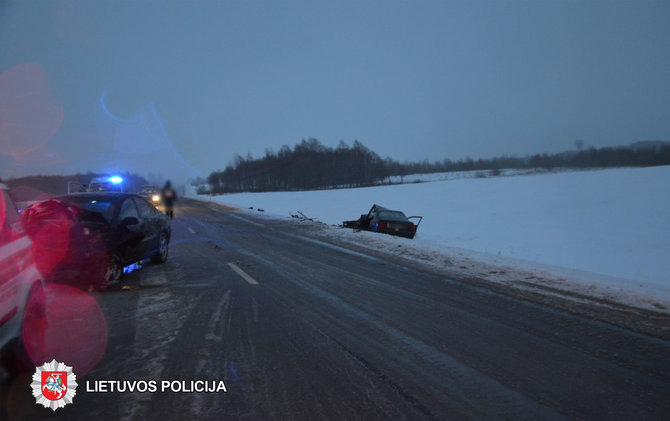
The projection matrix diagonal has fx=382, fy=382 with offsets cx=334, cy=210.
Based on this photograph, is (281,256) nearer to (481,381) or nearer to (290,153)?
(481,381)

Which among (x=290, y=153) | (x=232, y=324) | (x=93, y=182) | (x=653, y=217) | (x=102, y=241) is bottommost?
(x=653, y=217)

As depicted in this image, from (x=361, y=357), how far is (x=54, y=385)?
8.54 feet

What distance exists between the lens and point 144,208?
848 cm

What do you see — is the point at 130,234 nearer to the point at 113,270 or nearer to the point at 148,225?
the point at 113,270

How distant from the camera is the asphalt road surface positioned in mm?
2797

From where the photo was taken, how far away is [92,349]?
384 centimetres

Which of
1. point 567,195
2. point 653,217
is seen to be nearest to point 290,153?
point 567,195

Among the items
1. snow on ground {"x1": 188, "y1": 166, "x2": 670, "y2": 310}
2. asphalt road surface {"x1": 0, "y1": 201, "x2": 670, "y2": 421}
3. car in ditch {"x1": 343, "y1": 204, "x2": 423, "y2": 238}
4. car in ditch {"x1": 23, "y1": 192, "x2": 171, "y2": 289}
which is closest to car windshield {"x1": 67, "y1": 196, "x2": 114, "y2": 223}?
car in ditch {"x1": 23, "y1": 192, "x2": 171, "y2": 289}

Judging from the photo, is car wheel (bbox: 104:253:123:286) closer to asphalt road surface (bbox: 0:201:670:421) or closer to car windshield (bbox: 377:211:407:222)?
asphalt road surface (bbox: 0:201:670:421)

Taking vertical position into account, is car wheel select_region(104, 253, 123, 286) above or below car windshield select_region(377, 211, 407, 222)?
above

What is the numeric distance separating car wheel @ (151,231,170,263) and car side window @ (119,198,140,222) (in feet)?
3.47

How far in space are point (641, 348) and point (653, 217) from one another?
734 inches

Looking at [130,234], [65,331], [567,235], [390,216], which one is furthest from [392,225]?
[65,331]

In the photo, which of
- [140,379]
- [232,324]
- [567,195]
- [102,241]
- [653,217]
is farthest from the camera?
[567,195]
